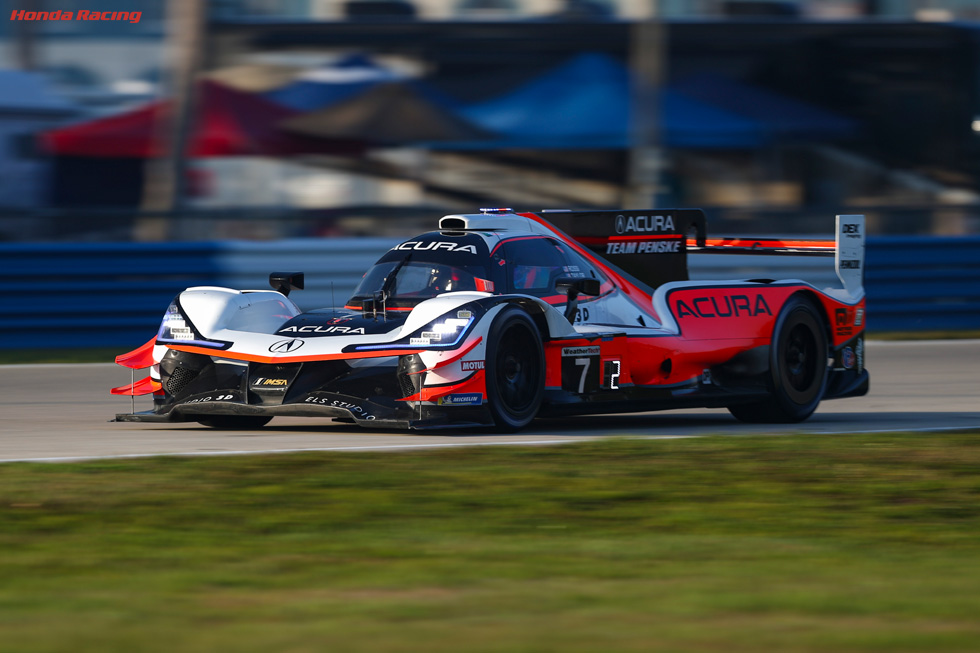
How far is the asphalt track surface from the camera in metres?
8.09

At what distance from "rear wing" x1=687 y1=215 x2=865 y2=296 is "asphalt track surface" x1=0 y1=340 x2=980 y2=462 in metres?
1.02

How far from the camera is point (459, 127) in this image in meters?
24.0

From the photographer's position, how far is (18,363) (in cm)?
1384

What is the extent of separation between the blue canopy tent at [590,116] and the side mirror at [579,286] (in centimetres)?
1519

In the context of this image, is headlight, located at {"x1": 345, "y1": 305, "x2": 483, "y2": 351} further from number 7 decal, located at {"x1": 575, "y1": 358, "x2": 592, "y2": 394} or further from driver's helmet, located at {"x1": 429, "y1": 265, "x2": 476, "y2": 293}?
number 7 decal, located at {"x1": 575, "y1": 358, "x2": 592, "y2": 394}

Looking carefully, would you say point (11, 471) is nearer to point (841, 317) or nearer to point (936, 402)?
point (841, 317)

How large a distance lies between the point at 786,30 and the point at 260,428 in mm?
21785

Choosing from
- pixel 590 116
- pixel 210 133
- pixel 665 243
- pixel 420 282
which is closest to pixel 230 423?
pixel 420 282

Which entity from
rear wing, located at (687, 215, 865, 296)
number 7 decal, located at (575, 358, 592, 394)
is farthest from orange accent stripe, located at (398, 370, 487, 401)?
rear wing, located at (687, 215, 865, 296)

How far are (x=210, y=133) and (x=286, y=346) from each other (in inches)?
582

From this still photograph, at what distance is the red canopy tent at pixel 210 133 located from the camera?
22.3 m

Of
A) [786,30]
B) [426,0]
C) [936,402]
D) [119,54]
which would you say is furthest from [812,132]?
[936,402]

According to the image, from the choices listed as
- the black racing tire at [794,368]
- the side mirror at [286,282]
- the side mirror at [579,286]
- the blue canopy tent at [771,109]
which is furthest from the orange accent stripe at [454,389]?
the blue canopy tent at [771,109]

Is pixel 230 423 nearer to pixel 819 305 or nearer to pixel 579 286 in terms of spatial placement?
pixel 579 286
